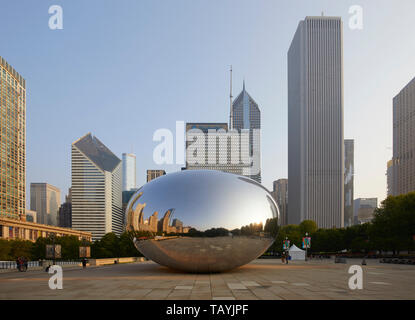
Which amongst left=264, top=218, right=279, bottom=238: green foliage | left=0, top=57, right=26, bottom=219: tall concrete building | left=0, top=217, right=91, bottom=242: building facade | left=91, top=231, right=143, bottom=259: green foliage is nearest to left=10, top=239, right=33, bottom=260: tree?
left=91, top=231, right=143, bottom=259: green foliage

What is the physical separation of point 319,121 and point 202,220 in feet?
576

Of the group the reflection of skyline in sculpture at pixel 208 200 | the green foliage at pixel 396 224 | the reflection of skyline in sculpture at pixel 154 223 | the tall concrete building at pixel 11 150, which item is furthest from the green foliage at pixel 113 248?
the tall concrete building at pixel 11 150

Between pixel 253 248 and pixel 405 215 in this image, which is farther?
pixel 405 215

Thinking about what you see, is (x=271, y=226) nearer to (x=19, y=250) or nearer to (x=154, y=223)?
(x=154, y=223)

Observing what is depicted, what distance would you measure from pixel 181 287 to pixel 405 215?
52.0 meters

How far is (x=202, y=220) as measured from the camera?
62.6 ft

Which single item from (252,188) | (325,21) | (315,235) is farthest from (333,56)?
(252,188)

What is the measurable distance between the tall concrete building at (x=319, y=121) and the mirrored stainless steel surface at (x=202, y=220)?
161353 millimetres

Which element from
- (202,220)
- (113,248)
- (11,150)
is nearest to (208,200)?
(202,220)

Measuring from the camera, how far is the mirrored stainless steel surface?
19234 mm

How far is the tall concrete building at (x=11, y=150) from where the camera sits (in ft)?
567

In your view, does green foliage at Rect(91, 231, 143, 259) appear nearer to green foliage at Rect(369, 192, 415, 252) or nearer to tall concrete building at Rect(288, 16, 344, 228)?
green foliage at Rect(369, 192, 415, 252)
